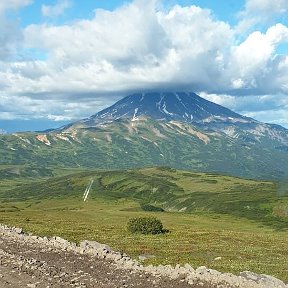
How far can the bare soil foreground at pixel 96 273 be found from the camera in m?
31.6

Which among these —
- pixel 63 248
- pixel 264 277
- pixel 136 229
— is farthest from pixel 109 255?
pixel 136 229

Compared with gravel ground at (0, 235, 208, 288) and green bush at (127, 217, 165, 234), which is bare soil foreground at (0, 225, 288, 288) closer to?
gravel ground at (0, 235, 208, 288)

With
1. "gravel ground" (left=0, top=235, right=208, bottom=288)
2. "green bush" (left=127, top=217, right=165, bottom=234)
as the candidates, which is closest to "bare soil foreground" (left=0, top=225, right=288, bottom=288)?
"gravel ground" (left=0, top=235, right=208, bottom=288)

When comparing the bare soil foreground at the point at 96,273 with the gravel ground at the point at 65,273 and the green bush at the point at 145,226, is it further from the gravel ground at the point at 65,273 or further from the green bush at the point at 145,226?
the green bush at the point at 145,226

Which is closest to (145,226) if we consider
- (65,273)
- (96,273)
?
(96,273)

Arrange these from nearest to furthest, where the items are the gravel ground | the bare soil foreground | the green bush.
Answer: the gravel ground → the bare soil foreground → the green bush

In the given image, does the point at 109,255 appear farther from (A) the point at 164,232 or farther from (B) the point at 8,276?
(A) the point at 164,232

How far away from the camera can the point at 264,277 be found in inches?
1366

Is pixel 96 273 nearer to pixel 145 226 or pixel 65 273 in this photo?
pixel 65 273

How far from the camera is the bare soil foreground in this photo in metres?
31.6

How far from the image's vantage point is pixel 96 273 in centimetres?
3503

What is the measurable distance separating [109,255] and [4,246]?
10.9 metres

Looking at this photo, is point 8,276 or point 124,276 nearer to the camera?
point 8,276

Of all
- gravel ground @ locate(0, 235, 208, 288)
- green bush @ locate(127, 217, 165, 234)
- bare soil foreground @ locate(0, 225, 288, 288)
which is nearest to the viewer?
gravel ground @ locate(0, 235, 208, 288)
